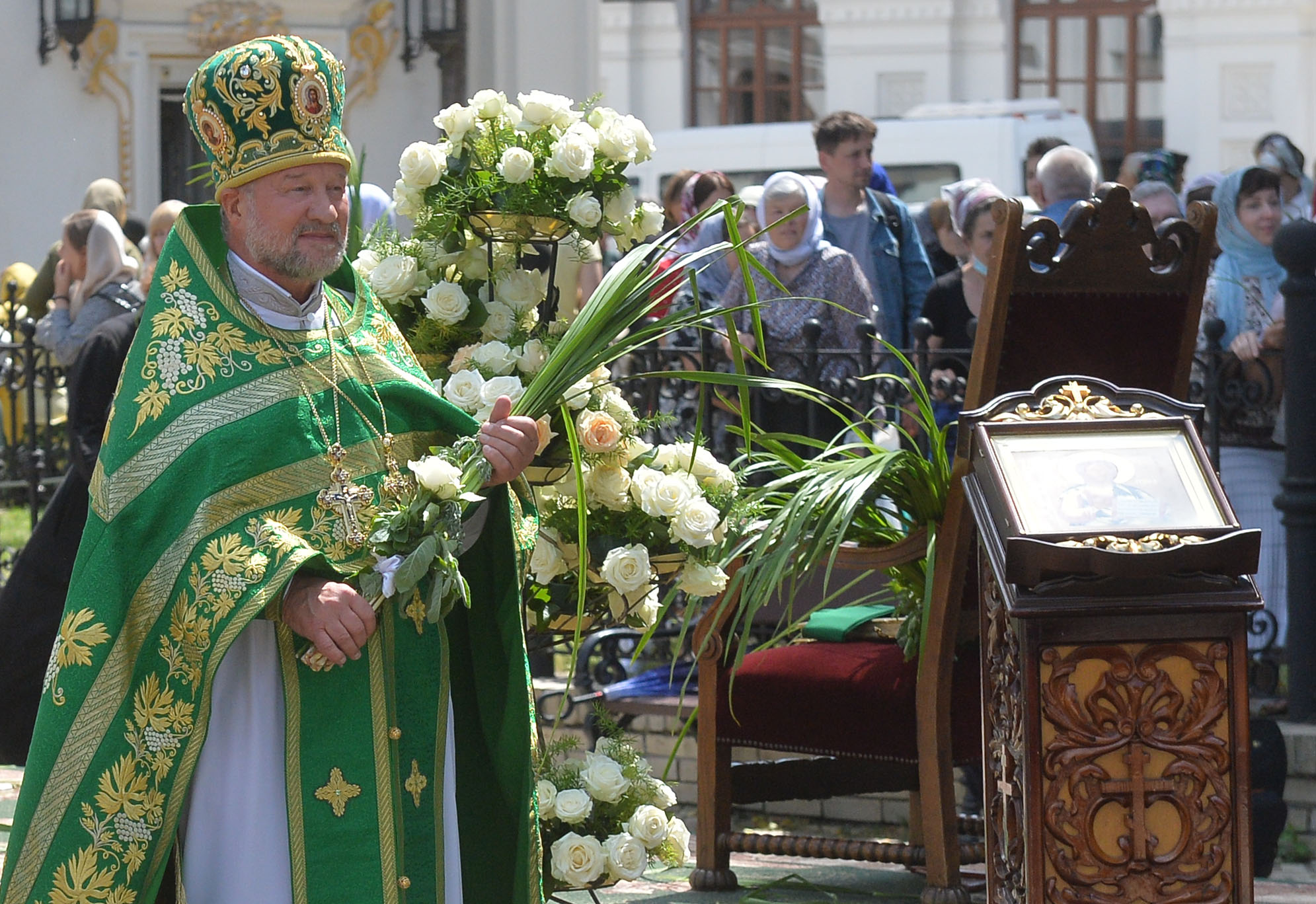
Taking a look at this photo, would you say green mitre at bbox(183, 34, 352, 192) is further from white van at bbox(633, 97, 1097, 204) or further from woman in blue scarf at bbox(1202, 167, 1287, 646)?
white van at bbox(633, 97, 1097, 204)

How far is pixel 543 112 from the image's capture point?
423 cm

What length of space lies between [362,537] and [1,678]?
2.21 metres

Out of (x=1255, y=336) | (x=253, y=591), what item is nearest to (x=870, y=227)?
(x=1255, y=336)

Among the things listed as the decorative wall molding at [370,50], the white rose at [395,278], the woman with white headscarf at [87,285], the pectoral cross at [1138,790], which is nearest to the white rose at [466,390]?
the white rose at [395,278]

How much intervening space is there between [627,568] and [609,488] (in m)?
0.18

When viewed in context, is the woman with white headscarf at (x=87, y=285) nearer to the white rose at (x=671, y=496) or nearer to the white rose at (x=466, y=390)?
the white rose at (x=466, y=390)

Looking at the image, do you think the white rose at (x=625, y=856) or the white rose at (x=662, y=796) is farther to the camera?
the white rose at (x=662, y=796)

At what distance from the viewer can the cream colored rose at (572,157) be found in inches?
161

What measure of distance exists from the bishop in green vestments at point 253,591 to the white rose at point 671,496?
0.66 meters

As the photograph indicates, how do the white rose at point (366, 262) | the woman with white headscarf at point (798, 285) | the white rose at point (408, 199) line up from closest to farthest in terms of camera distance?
the white rose at point (408, 199) < the white rose at point (366, 262) < the woman with white headscarf at point (798, 285)

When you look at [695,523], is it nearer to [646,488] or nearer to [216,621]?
[646,488]

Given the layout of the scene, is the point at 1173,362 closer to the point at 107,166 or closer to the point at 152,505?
the point at 152,505

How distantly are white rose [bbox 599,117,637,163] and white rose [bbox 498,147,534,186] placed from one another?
6.6 inches

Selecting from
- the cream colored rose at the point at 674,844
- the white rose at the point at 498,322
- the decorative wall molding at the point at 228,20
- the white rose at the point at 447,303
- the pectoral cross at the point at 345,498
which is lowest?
the cream colored rose at the point at 674,844
